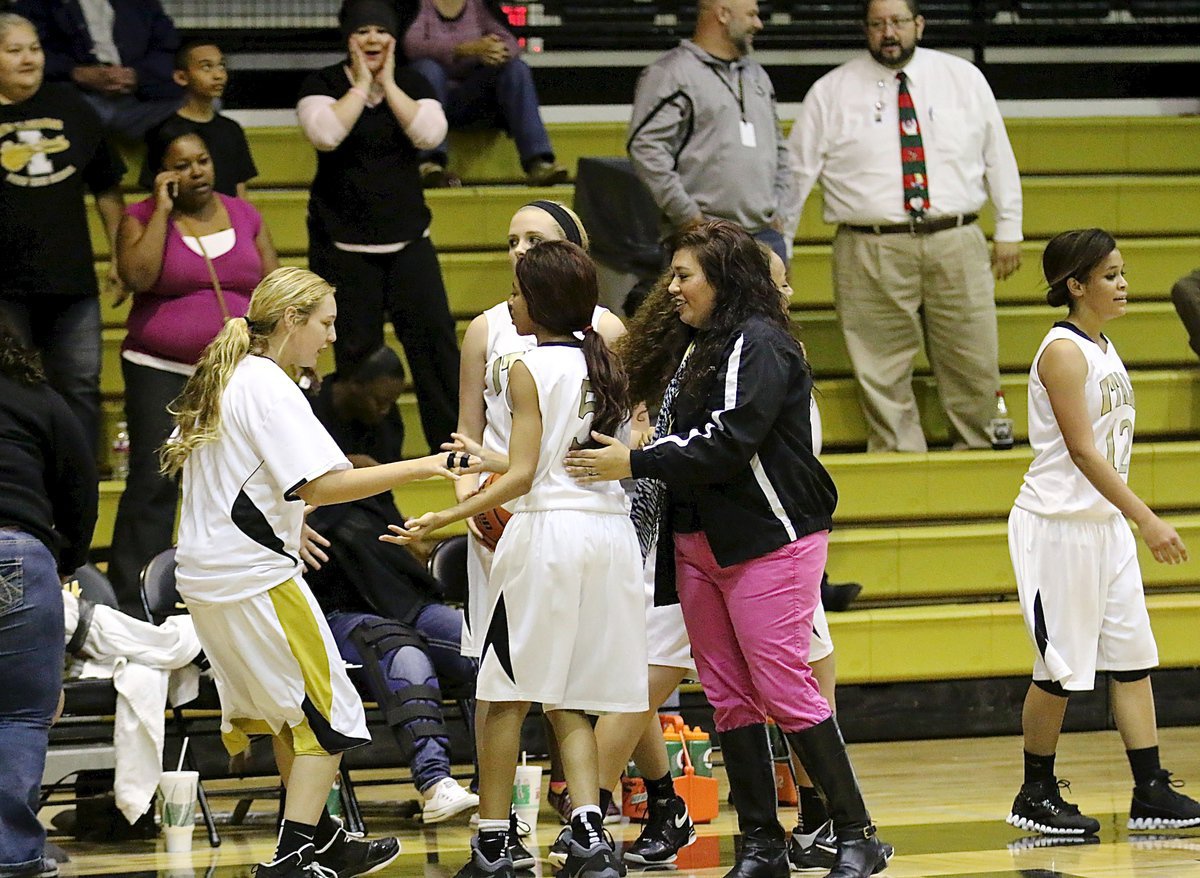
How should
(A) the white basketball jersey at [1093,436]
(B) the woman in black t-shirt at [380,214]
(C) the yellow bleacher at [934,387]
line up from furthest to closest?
(C) the yellow bleacher at [934,387] → (B) the woman in black t-shirt at [380,214] → (A) the white basketball jersey at [1093,436]

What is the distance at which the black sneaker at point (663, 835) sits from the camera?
4859mm

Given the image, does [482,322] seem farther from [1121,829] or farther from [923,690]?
[923,690]

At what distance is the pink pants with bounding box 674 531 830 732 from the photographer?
4.35 metres

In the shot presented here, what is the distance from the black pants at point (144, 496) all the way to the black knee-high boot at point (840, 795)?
9.91 feet

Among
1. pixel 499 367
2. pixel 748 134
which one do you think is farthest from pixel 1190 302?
pixel 499 367

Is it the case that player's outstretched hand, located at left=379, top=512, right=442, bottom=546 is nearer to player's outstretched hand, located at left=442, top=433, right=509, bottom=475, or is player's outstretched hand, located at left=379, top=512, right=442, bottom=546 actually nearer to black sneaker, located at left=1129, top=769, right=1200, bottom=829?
player's outstretched hand, located at left=442, top=433, right=509, bottom=475

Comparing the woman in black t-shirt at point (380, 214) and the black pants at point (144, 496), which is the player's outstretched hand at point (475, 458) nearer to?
the black pants at point (144, 496)

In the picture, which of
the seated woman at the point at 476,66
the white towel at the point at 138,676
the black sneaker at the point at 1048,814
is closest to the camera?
the black sneaker at the point at 1048,814

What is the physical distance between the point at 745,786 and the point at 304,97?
3815mm

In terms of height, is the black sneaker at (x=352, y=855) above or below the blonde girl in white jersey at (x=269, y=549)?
below

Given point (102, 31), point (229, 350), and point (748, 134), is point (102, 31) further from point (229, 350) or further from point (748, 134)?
point (229, 350)

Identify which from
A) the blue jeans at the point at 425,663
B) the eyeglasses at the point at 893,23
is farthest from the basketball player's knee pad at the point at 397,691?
the eyeglasses at the point at 893,23

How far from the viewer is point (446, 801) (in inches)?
210

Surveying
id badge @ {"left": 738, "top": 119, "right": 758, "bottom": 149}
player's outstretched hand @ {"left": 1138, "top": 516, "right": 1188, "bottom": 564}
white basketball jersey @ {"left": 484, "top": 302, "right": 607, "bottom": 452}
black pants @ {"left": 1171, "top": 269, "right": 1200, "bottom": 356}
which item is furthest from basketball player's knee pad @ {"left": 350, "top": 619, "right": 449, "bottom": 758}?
black pants @ {"left": 1171, "top": 269, "right": 1200, "bottom": 356}
